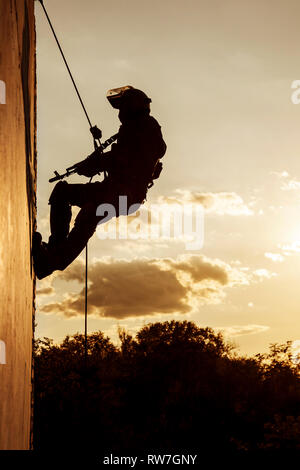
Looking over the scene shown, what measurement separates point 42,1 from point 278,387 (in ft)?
95.4

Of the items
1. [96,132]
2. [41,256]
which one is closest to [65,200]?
[41,256]

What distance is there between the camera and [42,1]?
5930 millimetres

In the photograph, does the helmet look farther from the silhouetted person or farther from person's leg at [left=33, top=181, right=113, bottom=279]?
person's leg at [left=33, top=181, right=113, bottom=279]

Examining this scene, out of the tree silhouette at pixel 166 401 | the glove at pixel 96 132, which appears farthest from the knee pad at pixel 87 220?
the tree silhouette at pixel 166 401

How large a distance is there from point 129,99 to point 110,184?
88cm

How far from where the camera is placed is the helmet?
5758 mm

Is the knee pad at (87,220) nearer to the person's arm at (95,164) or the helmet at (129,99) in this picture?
the person's arm at (95,164)

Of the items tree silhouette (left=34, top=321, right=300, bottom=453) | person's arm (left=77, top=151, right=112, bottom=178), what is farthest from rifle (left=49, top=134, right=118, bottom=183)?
tree silhouette (left=34, top=321, right=300, bottom=453)

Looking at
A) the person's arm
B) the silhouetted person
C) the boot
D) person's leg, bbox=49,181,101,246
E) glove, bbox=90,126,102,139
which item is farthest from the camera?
glove, bbox=90,126,102,139

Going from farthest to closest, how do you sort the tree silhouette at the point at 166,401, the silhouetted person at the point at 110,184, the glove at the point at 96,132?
1. the tree silhouette at the point at 166,401
2. the glove at the point at 96,132
3. the silhouetted person at the point at 110,184

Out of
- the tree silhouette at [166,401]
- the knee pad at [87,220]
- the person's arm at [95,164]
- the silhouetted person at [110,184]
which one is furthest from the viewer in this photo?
the tree silhouette at [166,401]

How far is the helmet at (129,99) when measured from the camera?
18.9ft
